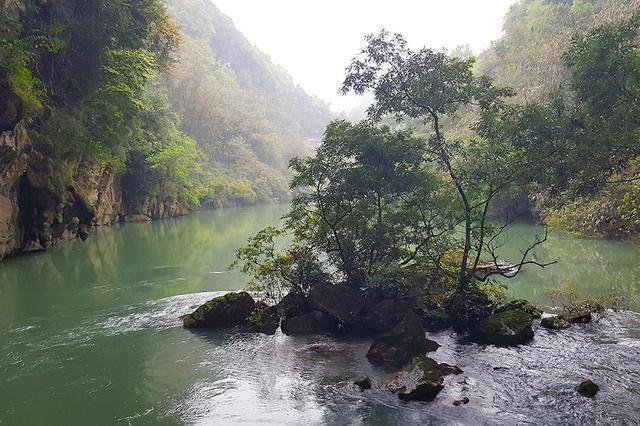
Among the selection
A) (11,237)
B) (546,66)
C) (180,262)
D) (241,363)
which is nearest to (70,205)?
(11,237)

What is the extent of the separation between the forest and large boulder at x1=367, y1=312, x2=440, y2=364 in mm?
45

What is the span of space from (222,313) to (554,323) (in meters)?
7.17

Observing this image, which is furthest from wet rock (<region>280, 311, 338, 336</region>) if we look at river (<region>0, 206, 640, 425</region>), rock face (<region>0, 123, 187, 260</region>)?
rock face (<region>0, 123, 187, 260</region>)

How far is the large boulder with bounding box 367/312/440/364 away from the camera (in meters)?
9.22

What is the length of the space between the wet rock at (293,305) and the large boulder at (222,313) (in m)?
0.81

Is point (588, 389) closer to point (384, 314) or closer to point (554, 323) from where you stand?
point (554, 323)

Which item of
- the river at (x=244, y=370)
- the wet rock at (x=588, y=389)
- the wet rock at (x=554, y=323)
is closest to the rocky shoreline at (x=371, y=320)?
the wet rock at (x=554, y=323)

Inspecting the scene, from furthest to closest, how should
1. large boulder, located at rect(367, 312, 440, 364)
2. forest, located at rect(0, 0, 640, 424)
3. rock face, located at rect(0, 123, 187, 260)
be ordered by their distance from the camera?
rock face, located at rect(0, 123, 187, 260), large boulder, located at rect(367, 312, 440, 364), forest, located at rect(0, 0, 640, 424)

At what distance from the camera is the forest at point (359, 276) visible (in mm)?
7852

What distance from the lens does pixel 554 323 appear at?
10742mm

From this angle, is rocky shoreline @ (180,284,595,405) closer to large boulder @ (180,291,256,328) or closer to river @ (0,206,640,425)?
large boulder @ (180,291,256,328)

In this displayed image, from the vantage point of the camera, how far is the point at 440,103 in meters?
11.0

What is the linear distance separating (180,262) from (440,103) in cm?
1381


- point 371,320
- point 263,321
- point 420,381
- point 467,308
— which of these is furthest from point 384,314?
point 420,381
